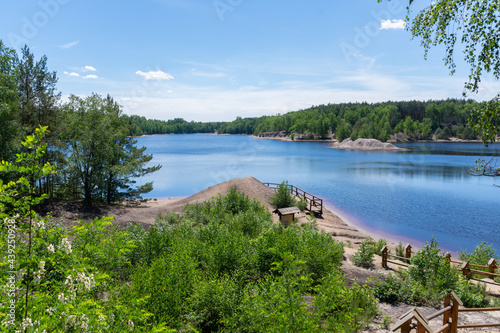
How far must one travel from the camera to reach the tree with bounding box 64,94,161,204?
74.2 feet

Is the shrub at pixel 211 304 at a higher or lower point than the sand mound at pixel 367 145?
lower

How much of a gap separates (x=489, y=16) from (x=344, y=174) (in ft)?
152

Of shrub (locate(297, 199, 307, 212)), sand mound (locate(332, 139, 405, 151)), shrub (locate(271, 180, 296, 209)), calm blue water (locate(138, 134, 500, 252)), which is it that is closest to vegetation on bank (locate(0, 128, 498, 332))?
shrub (locate(271, 180, 296, 209))

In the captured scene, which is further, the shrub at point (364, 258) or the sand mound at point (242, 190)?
the sand mound at point (242, 190)

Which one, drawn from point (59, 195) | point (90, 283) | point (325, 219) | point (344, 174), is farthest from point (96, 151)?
point (344, 174)

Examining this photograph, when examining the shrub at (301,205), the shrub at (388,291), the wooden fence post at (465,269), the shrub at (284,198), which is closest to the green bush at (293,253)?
the shrub at (388,291)

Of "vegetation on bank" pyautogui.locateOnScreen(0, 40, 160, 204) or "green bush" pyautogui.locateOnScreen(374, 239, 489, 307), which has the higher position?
"vegetation on bank" pyautogui.locateOnScreen(0, 40, 160, 204)

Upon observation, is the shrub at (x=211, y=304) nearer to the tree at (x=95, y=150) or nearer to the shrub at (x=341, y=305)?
the shrub at (x=341, y=305)

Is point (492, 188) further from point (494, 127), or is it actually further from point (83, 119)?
point (83, 119)

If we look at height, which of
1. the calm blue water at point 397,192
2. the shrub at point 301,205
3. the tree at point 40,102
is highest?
the tree at point 40,102

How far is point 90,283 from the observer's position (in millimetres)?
3279

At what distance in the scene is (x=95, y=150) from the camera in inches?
904

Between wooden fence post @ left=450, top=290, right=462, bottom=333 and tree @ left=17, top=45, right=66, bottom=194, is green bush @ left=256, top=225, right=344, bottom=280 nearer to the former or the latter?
wooden fence post @ left=450, top=290, right=462, bottom=333

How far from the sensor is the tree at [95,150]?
22.6 metres
